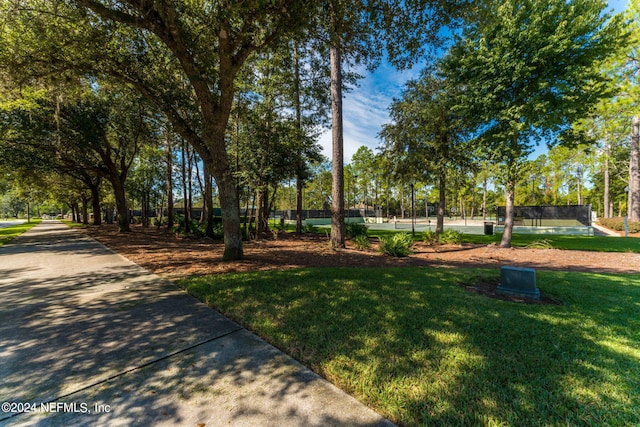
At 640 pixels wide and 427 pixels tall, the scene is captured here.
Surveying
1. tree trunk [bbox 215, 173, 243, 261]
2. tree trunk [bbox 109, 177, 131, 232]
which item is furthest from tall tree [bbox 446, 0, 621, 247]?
tree trunk [bbox 109, 177, 131, 232]

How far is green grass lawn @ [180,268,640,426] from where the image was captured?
2018 millimetres

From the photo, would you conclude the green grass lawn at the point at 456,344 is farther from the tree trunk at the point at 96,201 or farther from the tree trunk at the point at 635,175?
the tree trunk at the point at 96,201

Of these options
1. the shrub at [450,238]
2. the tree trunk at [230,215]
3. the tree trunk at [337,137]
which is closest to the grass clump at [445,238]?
the shrub at [450,238]

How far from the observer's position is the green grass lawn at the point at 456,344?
2.02 meters

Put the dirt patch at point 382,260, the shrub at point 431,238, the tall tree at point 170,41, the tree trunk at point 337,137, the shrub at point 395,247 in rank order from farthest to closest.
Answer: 1. the shrub at point 431,238
2. the tree trunk at point 337,137
3. the shrub at point 395,247
4. the dirt patch at point 382,260
5. the tall tree at point 170,41

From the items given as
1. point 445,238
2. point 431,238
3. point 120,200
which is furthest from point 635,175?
point 120,200

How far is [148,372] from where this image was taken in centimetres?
252

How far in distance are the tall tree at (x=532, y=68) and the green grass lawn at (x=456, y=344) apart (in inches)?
254

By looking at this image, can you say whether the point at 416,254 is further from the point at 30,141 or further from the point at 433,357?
the point at 30,141

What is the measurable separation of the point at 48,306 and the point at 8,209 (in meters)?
113

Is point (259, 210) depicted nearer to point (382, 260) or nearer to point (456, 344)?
point (382, 260)

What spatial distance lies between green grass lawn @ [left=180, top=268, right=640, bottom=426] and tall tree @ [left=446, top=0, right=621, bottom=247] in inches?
254

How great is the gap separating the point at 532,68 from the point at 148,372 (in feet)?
41.1

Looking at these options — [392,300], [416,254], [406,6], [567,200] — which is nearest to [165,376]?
[392,300]
